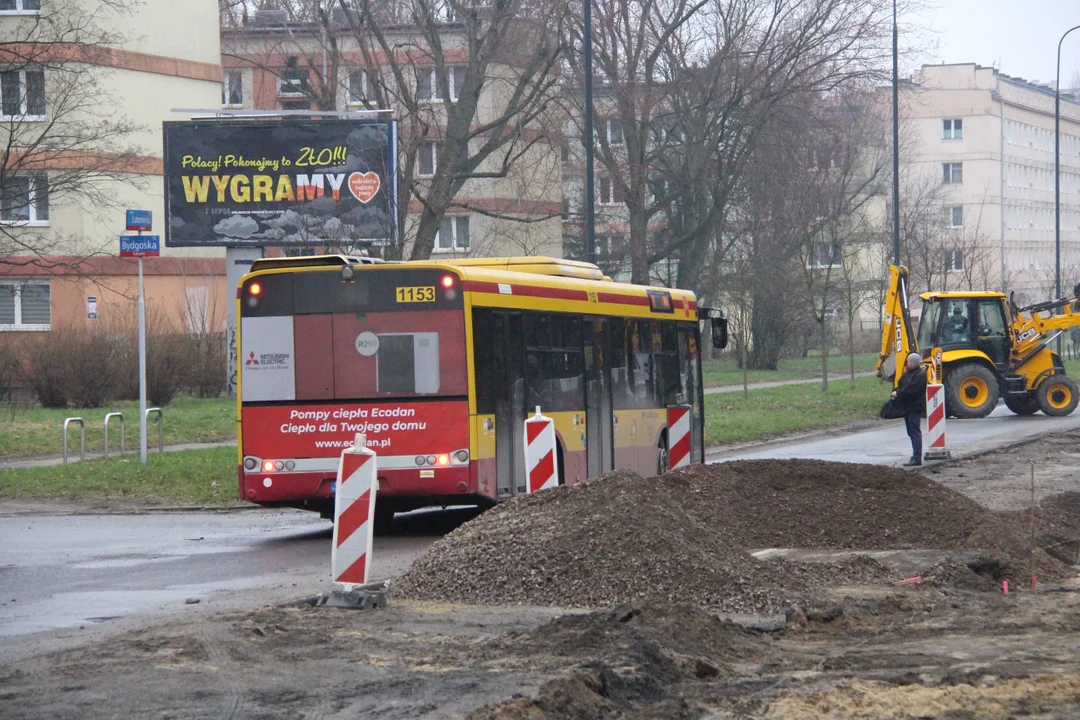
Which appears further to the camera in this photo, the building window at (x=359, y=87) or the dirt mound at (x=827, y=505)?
the building window at (x=359, y=87)

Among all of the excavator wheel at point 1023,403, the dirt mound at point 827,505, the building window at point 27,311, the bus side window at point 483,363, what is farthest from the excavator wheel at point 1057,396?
the building window at point 27,311

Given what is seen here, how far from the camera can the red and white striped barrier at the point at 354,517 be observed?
9.72m

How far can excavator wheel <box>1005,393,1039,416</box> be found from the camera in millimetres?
36406

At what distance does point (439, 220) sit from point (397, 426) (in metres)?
20.7

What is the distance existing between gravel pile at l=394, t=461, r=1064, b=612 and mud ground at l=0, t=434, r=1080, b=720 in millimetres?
445

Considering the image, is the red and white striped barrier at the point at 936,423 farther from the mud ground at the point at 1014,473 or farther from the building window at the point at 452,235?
the building window at the point at 452,235

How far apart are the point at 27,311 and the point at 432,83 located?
15.6 meters

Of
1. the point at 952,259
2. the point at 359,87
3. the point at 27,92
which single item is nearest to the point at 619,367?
the point at 27,92

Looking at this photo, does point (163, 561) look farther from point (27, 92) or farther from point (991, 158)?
point (991, 158)

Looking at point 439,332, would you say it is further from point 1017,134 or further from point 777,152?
point 1017,134

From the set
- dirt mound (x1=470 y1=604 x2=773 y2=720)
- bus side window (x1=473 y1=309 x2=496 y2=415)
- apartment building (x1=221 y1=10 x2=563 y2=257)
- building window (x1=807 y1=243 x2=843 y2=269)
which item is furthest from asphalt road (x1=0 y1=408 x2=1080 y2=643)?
building window (x1=807 y1=243 x2=843 y2=269)

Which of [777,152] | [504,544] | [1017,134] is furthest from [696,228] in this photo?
[1017,134]

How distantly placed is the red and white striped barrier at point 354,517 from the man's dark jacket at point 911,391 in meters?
14.2

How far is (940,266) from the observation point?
57.2 meters
